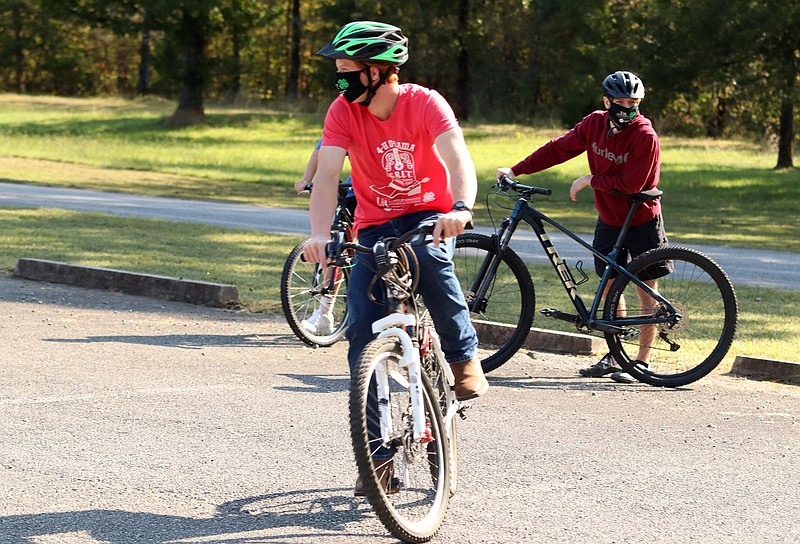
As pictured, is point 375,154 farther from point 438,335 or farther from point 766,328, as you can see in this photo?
point 766,328

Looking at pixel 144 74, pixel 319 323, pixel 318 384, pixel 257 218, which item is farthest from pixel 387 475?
pixel 144 74

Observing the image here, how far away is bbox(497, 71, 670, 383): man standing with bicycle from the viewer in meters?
7.38

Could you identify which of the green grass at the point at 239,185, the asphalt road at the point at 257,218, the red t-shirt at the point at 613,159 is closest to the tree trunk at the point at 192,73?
the green grass at the point at 239,185

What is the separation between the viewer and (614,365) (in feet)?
25.4

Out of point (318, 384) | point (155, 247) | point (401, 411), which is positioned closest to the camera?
point (401, 411)

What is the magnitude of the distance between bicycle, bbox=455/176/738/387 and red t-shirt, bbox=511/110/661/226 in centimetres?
10

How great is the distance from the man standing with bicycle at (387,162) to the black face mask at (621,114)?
2661mm

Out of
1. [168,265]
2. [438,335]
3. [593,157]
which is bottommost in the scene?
[168,265]

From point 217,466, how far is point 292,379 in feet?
6.48

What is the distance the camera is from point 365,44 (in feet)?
15.1

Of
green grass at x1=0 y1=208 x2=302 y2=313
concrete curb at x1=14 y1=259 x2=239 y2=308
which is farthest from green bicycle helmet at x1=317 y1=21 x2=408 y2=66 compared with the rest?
concrete curb at x1=14 y1=259 x2=239 y2=308

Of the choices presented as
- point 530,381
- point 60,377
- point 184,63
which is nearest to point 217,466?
point 60,377

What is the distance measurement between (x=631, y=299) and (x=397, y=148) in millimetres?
3253

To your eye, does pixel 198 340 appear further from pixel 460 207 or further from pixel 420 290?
pixel 460 207
